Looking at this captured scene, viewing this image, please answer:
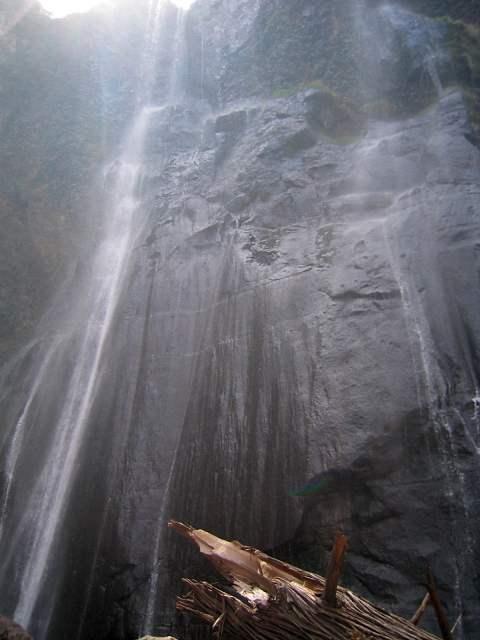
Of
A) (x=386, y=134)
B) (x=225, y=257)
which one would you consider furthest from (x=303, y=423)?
(x=386, y=134)

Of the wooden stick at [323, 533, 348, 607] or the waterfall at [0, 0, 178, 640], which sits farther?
the waterfall at [0, 0, 178, 640]

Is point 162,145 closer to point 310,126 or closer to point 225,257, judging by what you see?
point 310,126

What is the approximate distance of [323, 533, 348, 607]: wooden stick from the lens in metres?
3.17

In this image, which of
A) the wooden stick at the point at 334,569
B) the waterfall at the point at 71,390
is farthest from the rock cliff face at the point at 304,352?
the wooden stick at the point at 334,569

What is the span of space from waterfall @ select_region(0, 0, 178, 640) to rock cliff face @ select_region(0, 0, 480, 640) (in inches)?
11.2

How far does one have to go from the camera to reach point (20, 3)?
22.0 m

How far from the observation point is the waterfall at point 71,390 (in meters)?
10.5

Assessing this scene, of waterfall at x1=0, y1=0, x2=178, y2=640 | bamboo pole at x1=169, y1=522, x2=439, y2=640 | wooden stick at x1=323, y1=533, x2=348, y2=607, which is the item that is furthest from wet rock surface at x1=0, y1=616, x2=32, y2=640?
wooden stick at x1=323, y1=533, x2=348, y2=607

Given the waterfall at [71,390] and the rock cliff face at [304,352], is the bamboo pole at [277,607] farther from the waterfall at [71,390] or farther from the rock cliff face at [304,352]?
the waterfall at [71,390]

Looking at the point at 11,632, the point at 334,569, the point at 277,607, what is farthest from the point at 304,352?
the point at 334,569

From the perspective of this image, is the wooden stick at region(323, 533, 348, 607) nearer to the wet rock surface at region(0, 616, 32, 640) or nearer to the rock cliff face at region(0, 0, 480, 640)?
the rock cliff face at region(0, 0, 480, 640)

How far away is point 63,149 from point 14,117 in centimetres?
282

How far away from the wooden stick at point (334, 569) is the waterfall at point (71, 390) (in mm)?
8245

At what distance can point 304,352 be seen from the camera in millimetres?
10312
